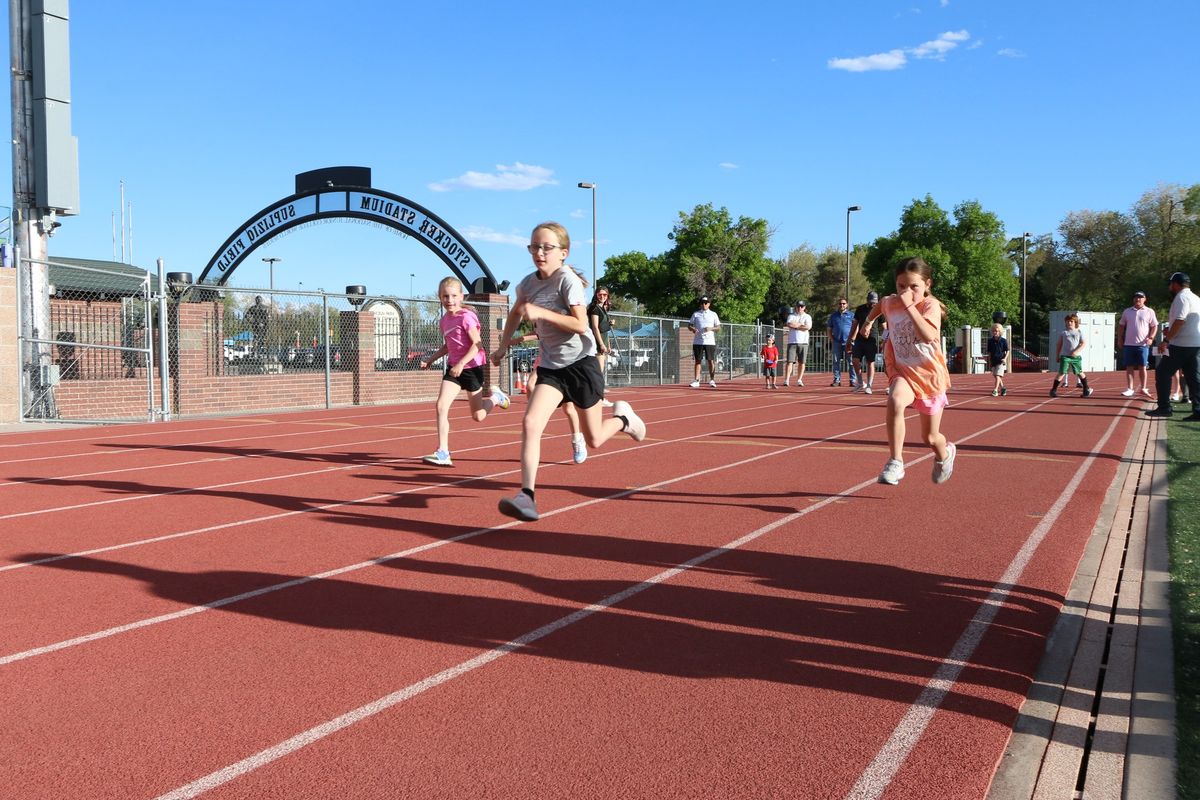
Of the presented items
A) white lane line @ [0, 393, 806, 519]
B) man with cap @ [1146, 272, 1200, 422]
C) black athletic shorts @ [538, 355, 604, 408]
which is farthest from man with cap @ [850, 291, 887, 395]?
black athletic shorts @ [538, 355, 604, 408]

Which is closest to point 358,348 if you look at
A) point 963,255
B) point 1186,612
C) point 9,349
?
point 9,349

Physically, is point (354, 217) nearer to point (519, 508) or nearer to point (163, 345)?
point (163, 345)

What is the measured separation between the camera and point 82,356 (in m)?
16.0

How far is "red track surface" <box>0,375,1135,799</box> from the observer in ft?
8.87

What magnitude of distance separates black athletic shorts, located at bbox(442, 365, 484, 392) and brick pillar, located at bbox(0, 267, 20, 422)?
28.5 feet

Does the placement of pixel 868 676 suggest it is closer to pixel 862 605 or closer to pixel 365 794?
pixel 862 605

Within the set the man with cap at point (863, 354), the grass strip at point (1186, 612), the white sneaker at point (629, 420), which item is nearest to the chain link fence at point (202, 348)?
the man with cap at point (863, 354)

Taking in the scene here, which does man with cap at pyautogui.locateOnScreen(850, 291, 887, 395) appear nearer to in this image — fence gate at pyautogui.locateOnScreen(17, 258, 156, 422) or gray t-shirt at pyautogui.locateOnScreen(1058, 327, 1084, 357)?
gray t-shirt at pyautogui.locateOnScreen(1058, 327, 1084, 357)

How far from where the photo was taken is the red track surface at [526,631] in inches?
106

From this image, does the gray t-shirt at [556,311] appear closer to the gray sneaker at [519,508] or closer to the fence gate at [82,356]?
the gray sneaker at [519,508]

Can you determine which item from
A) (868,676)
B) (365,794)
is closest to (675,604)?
(868,676)

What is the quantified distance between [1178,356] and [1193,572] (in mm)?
8859

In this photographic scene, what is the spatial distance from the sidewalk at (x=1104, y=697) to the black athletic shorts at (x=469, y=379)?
5.33m

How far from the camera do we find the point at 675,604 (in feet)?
14.0
